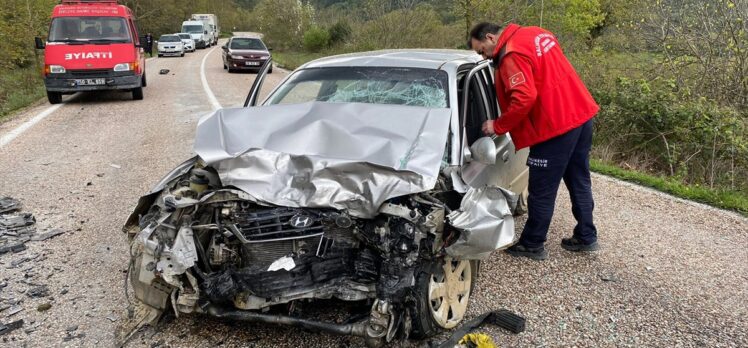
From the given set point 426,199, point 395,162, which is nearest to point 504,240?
point 426,199

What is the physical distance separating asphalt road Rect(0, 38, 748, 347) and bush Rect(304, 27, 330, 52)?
874 inches

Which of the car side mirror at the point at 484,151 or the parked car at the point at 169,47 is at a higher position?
the car side mirror at the point at 484,151

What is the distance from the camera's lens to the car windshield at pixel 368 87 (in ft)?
12.8

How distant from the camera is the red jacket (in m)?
3.79

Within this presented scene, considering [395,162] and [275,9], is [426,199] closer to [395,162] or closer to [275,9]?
[395,162]

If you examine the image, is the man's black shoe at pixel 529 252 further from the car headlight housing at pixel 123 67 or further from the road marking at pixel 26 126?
the car headlight housing at pixel 123 67

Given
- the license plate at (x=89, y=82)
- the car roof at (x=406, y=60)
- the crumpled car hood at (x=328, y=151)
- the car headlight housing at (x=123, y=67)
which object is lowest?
the license plate at (x=89, y=82)

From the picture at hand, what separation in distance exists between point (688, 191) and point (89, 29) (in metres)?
12.7

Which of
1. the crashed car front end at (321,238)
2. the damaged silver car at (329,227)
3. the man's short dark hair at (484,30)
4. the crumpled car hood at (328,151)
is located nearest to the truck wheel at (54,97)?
the crumpled car hood at (328,151)

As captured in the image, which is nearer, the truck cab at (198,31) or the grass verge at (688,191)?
the grass verge at (688,191)

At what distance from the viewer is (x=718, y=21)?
834cm

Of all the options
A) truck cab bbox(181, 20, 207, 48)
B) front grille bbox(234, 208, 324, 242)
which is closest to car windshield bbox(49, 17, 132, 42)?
front grille bbox(234, 208, 324, 242)

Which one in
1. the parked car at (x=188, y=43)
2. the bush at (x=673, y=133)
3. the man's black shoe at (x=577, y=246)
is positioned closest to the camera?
the man's black shoe at (x=577, y=246)

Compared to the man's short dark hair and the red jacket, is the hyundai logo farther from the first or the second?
the man's short dark hair
